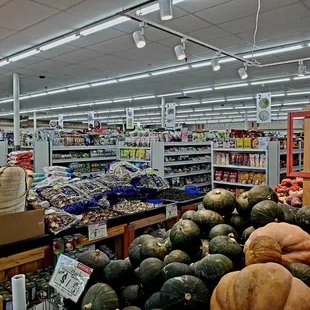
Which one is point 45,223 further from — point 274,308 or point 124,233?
point 274,308

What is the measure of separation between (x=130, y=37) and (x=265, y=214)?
615cm

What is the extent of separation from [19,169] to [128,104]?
56.3ft

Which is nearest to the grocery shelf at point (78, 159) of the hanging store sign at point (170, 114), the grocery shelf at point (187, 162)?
the grocery shelf at point (187, 162)

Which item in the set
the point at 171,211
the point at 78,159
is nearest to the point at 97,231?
the point at 171,211

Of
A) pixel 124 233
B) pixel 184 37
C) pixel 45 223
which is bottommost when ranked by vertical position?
pixel 124 233

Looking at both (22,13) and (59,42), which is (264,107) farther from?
(22,13)

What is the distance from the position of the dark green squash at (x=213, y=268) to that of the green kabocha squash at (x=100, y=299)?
1.18 feet

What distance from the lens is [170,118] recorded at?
576 inches

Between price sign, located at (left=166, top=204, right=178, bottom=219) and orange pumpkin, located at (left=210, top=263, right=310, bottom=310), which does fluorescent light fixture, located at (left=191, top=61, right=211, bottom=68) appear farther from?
orange pumpkin, located at (left=210, top=263, right=310, bottom=310)

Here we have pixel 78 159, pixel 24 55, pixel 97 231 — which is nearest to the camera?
pixel 97 231

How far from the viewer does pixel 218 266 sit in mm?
1295

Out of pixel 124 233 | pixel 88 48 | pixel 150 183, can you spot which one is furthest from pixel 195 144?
pixel 124 233

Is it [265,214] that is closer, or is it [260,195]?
[265,214]

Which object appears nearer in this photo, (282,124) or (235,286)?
(235,286)
